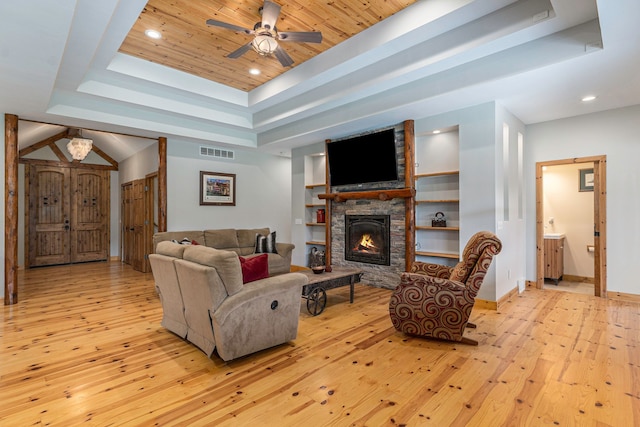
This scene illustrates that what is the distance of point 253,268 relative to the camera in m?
2.93

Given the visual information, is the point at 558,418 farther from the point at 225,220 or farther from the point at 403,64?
the point at 225,220

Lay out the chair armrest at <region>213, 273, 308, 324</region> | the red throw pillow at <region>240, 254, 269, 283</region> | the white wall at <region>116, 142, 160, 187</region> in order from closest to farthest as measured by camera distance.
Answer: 1. the chair armrest at <region>213, 273, 308, 324</region>
2. the red throw pillow at <region>240, 254, 269, 283</region>
3. the white wall at <region>116, 142, 160, 187</region>

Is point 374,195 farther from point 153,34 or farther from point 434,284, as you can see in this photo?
point 153,34

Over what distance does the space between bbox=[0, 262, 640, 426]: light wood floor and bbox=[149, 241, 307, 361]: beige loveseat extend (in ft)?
0.54

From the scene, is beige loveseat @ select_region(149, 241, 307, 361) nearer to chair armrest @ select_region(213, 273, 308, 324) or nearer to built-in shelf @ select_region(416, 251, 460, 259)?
chair armrest @ select_region(213, 273, 308, 324)

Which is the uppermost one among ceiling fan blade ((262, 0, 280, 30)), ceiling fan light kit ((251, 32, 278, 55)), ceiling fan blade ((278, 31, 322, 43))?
ceiling fan blade ((262, 0, 280, 30))

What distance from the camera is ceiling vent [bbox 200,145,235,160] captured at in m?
6.87

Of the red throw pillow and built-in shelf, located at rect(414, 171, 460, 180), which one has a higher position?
built-in shelf, located at rect(414, 171, 460, 180)

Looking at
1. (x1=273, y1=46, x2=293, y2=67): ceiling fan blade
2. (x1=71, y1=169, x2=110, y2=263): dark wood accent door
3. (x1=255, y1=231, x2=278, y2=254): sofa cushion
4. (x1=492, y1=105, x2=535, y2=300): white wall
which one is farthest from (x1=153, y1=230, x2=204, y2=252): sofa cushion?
(x1=492, y1=105, x2=535, y2=300): white wall

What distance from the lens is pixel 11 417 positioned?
2.04 m

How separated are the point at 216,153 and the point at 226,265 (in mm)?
5019

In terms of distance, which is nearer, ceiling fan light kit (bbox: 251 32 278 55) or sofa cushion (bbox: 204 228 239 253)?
ceiling fan light kit (bbox: 251 32 278 55)

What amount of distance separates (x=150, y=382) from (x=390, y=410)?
5.83 feet

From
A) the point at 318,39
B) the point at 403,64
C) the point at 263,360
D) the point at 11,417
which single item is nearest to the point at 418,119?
the point at 403,64
